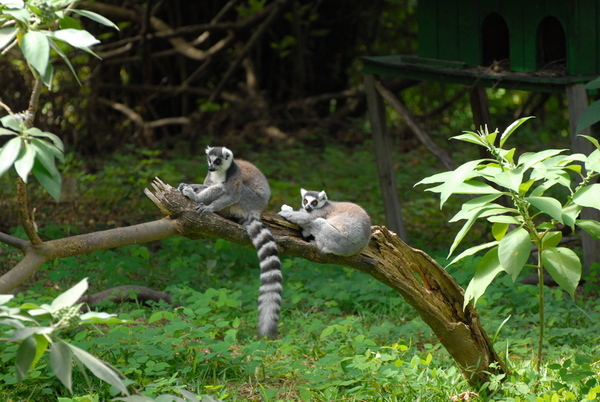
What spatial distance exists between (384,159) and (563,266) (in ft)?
14.1

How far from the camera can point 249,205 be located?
4.38 metres

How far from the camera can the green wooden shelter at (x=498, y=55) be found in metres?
5.45

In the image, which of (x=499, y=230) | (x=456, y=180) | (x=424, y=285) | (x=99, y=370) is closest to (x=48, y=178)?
(x=99, y=370)

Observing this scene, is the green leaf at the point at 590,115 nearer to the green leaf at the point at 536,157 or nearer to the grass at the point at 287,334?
the green leaf at the point at 536,157

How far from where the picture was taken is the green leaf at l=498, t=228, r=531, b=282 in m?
2.47

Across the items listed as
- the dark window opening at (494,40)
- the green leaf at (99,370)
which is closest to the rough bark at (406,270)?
the green leaf at (99,370)

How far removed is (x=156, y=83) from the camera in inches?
489

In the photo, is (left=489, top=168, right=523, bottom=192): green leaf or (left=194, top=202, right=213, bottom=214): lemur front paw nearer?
(left=489, top=168, right=523, bottom=192): green leaf

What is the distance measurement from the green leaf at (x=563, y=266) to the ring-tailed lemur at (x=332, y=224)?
1.19 metres

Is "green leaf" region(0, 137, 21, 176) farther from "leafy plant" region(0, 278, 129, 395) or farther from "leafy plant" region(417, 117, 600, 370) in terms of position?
"leafy plant" region(417, 117, 600, 370)

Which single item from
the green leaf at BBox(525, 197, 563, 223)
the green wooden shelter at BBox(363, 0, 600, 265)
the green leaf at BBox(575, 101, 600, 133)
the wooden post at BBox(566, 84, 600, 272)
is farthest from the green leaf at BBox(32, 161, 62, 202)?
the wooden post at BBox(566, 84, 600, 272)

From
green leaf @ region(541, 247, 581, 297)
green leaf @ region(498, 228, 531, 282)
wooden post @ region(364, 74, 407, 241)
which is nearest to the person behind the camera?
green leaf @ region(498, 228, 531, 282)

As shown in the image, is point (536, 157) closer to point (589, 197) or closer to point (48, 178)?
point (589, 197)

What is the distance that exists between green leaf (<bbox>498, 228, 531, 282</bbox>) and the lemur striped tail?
144 centimetres
